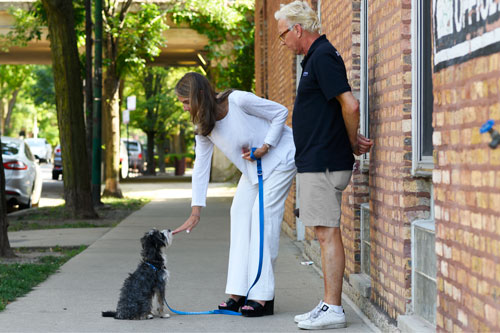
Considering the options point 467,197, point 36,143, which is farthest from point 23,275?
point 36,143

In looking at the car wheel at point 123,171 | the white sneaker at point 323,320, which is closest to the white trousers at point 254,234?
the white sneaker at point 323,320

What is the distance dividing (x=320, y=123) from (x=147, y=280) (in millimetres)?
1647

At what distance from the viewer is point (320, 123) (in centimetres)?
509

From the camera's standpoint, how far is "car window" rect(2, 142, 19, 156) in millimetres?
16234

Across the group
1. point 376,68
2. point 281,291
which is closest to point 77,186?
point 281,291

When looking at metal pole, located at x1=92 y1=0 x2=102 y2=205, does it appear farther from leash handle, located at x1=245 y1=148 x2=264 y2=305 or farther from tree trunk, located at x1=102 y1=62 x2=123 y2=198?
leash handle, located at x1=245 y1=148 x2=264 y2=305

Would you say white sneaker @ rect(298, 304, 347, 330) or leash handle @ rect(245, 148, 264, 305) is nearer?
white sneaker @ rect(298, 304, 347, 330)

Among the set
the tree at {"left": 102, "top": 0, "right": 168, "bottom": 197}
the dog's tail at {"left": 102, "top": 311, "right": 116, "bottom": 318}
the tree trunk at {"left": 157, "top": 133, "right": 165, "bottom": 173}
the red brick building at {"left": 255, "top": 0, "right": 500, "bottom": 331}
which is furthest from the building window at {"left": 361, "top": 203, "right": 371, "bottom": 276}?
the tree trunk at {"left": 157, "top": 133, "right": 165, "bottom": 173}

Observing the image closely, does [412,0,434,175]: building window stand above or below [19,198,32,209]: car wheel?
above

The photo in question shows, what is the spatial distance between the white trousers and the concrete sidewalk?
0.25 meters

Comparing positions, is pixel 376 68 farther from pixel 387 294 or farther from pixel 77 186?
pixel 77 186

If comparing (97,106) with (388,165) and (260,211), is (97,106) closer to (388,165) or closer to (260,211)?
(260,211)

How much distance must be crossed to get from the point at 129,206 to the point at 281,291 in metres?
11.1

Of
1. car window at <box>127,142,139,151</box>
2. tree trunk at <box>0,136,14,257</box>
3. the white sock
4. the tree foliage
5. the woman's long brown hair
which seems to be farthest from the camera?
car window at <box>127,142,139,151</box>
